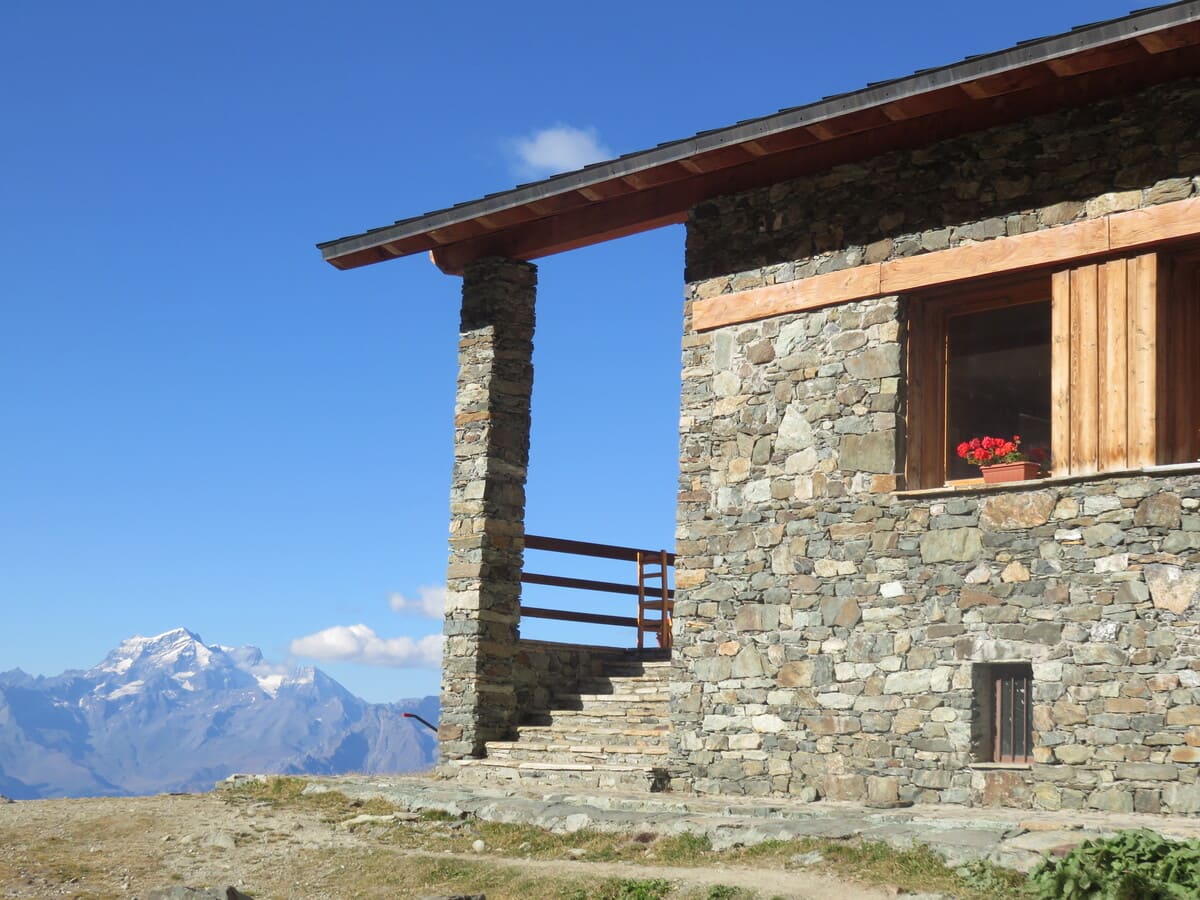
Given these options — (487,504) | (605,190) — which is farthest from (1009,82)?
(487,504)

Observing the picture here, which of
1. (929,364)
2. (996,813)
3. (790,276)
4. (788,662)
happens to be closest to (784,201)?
(790,276)

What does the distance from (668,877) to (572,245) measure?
860cm

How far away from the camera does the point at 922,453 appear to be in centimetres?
1330

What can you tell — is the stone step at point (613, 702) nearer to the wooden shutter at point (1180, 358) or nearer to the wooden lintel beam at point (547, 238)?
the wooden lintel beam at point (547, 238)

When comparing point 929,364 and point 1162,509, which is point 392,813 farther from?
point 1162,509

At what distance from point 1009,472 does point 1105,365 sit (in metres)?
1.22

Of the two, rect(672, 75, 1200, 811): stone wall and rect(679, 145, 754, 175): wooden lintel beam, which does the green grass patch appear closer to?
rect(672, 75, 1200, 811): stone wall

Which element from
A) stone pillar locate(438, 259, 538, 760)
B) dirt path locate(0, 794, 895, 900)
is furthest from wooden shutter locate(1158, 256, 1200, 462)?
stone pillar locate(438, 259, 538, 760)

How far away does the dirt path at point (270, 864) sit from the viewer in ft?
33.3

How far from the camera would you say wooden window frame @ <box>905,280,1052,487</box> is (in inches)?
519

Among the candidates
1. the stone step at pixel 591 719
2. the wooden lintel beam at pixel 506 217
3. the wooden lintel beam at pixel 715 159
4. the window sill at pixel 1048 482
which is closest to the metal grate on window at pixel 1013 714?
the window sill at pixel 1048 482

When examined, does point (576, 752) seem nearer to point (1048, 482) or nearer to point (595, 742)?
point (595, 742)

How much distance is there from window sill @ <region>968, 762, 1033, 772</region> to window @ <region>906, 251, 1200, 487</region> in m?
2.52

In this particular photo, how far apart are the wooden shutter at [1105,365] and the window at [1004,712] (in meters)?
1.85
